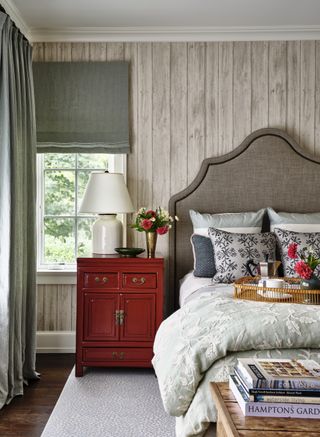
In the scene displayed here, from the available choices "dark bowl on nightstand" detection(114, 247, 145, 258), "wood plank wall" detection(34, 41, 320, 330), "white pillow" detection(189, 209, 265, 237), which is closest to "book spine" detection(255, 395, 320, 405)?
"dark bowl on nightstand" detection(114, 247, 145, 258)

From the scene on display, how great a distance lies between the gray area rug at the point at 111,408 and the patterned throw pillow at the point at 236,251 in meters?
0.90

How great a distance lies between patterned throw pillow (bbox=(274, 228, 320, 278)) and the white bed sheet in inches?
20.1

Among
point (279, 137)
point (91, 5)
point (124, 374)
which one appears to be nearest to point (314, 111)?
point (279, 137)

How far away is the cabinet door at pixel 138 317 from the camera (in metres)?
3.63

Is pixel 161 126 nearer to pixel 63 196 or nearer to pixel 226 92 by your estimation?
pixel 226 92

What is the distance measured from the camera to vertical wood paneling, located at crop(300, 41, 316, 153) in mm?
4238

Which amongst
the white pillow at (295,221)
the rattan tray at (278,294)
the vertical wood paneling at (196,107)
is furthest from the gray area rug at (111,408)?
the vertical wood paneling at (196,107)

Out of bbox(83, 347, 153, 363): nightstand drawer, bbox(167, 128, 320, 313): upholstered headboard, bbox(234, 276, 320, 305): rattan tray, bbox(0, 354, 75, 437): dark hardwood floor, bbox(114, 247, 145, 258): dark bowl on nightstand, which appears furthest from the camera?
bbox(167, 128, 320, 313): upholstered headboard

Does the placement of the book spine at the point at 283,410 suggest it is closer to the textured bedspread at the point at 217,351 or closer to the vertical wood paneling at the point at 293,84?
the textured bedspread at the point at 217,351

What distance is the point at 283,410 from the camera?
Result: 5.06 feet

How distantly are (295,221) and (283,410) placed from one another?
2504mm

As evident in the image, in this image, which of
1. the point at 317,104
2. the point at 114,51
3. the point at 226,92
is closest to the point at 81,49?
the point at 114,51

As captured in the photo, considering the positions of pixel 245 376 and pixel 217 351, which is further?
pixel 217 351

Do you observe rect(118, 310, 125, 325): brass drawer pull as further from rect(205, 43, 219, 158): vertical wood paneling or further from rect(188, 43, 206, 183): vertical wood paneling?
rect(205, 43, 219, 158): vertical wood paneling
